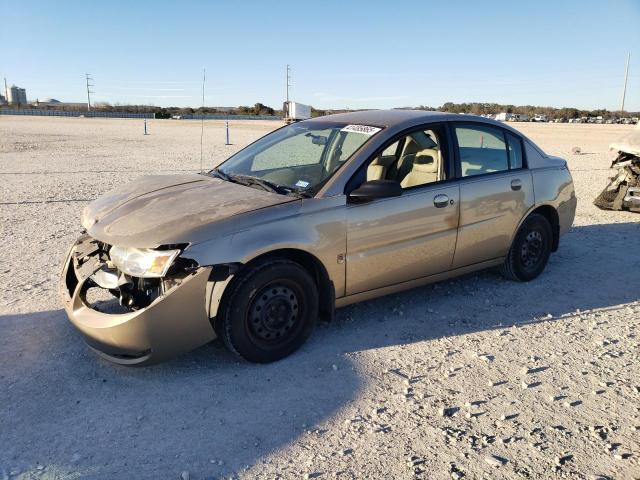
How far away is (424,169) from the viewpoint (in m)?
4.75

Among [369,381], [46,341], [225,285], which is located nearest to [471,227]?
[369,381]

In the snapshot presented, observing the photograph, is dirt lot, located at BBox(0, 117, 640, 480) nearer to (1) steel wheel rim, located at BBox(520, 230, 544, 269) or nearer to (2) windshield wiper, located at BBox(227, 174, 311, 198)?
(1) steel wheel rim, located at BBox(520, 230, 544, 269)

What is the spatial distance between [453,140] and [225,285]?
2.52 meters

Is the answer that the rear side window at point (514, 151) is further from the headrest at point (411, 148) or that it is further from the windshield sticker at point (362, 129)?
the windshield sticker at point (362, 129)

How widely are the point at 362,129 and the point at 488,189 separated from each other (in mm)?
1326

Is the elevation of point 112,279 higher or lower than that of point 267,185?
lower

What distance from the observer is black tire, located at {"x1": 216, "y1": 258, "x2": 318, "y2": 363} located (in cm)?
358

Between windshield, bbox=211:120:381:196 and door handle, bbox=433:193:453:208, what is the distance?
750mm

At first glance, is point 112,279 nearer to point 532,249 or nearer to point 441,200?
point 441,200

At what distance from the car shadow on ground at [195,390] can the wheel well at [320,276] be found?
0.93 ft

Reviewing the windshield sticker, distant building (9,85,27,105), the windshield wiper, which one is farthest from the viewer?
distant building (9,85,27,105)

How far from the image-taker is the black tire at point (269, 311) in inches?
141

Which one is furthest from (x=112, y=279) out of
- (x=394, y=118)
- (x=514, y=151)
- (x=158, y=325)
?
(x=514, y=151)

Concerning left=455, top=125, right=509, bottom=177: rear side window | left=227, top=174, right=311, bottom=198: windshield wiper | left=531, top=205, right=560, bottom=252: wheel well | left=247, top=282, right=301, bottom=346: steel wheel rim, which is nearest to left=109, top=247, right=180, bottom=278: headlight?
left=247, top=282, right=301, bottom=346: steel wheel rim
